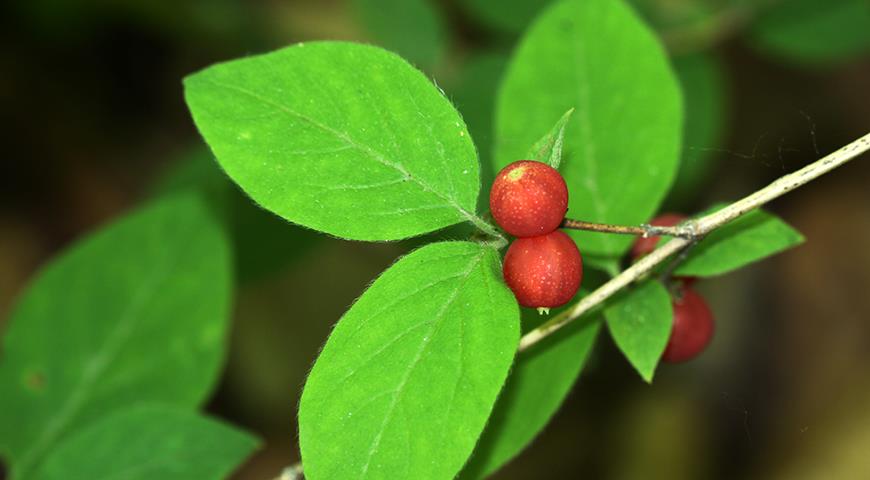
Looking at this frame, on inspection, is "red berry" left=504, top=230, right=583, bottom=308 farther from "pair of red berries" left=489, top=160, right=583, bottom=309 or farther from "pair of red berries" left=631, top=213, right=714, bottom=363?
"pair of red berries" left=631, top=213, right=714, bottom=363

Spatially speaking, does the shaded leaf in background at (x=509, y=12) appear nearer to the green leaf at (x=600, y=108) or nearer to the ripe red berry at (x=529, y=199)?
the green leaf at (x=600, y=108)

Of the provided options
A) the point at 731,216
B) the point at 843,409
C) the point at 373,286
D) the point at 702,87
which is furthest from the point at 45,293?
the point at 843,409

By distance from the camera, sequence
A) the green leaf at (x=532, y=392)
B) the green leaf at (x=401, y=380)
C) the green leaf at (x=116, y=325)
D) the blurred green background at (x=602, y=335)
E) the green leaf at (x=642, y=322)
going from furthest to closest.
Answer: the blurred green background at (x=602, y=335), the green leaf at (x=116, y=325), the green leaf at (x=532, y=392), the green leaf at (x=642, y=322), the green leaf at (x=401, y=380)

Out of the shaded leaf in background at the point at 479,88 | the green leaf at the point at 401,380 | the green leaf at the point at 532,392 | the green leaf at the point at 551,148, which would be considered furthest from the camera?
the shaded leaf in background at the point at 479,88

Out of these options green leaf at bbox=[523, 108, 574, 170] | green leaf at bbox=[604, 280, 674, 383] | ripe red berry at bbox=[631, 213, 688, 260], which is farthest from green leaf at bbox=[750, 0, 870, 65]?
green leaf at bbox=[523, 108, 574, 170]

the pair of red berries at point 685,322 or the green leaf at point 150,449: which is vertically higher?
the pair of red berries at point 685,322

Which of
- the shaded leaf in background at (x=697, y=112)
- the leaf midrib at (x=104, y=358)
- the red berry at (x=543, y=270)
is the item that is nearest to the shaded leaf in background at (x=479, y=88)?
the shaded leaf in background at (x=697, y=112)

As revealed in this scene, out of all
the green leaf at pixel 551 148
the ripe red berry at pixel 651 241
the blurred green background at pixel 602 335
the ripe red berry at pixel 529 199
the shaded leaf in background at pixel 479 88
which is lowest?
the blurred green background at pixel 602 335
